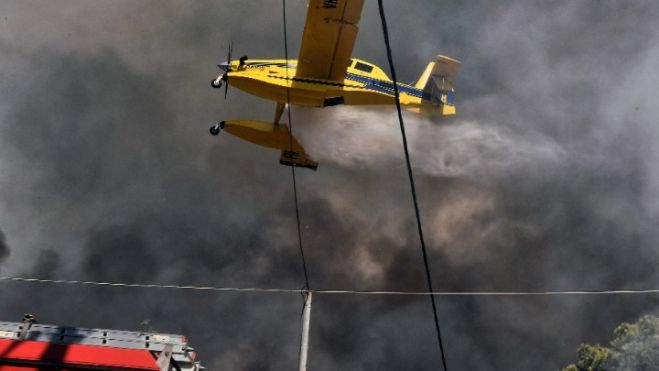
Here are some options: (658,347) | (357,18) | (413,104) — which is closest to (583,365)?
(658,347)

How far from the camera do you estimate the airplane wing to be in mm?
28438

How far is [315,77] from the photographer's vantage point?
31797 millimetres

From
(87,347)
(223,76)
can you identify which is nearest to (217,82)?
(223,76)

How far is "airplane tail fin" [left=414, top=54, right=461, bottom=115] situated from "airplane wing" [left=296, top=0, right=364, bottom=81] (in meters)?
7.56

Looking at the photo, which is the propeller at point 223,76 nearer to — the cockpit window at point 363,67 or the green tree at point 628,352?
the cockpit window at point 363,67

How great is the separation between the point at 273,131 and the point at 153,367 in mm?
21790

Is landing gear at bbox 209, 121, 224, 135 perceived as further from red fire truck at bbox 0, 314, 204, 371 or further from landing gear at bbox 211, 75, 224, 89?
red fire truck at bbox 0, 314, 204, 371

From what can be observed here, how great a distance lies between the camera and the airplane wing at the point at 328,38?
1120 inches

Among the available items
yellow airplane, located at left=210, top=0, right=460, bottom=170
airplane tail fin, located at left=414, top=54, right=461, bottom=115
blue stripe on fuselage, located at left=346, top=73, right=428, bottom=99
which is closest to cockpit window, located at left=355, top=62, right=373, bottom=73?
yellow airplane, located at left=210, top=0, right=460, bottom=170

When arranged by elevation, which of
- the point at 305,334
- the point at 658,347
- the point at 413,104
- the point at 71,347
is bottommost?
A: the point at 305,334

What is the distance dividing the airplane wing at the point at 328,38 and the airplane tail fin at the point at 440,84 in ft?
24.8

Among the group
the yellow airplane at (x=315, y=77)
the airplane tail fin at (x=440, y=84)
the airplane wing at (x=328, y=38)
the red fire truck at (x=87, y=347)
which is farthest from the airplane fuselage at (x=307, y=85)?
the red fire truck at (x=87, y=347)

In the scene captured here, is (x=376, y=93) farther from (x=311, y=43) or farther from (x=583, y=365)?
(x=583, y=365)

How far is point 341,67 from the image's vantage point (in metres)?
31.4
